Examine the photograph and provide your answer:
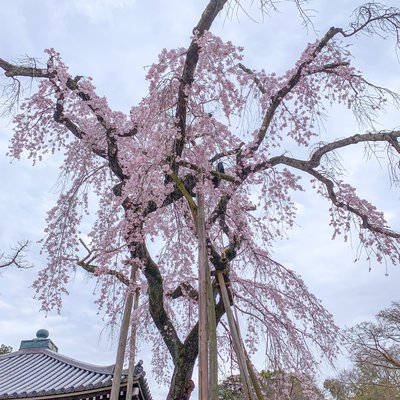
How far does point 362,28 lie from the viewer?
179 inches

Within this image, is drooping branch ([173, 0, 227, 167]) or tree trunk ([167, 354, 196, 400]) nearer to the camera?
drooping branch ([173, 0, 227, 167])

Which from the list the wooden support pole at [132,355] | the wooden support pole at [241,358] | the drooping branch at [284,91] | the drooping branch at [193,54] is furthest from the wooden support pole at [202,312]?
the wooden support pole at [132,355]

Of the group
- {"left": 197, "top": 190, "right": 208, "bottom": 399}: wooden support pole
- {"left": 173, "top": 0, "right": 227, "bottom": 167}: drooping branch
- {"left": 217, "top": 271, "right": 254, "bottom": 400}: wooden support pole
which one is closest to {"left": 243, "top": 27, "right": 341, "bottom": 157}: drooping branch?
{"left": 173, "top": 0, "right": 227, "bottom": 167}: drooping branch

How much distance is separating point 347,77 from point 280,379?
4.61 metres

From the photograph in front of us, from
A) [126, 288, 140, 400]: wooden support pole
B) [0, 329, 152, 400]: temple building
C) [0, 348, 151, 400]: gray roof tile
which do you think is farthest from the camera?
[0, 348, 151, 400]: gray roof tile

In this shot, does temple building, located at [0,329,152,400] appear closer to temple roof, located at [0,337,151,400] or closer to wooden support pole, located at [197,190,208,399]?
temple roof, located at [0,337,151,400]

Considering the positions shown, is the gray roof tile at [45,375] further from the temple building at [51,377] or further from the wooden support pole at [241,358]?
the wooden support pole at [241,358]

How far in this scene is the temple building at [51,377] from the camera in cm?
726

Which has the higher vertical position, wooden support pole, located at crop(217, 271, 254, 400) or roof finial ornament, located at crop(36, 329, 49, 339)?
roof finial ornament, located at crop(36, 329, 49, 339)

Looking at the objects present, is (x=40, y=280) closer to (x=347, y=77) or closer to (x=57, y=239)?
(x=57, y=239)

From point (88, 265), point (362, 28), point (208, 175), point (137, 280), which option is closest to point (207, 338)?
→ point (208, 175)

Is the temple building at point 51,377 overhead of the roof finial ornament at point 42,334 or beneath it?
beneath

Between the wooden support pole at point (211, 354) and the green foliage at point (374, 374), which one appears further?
the green foliage at point (374, 374)

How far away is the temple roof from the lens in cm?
745
